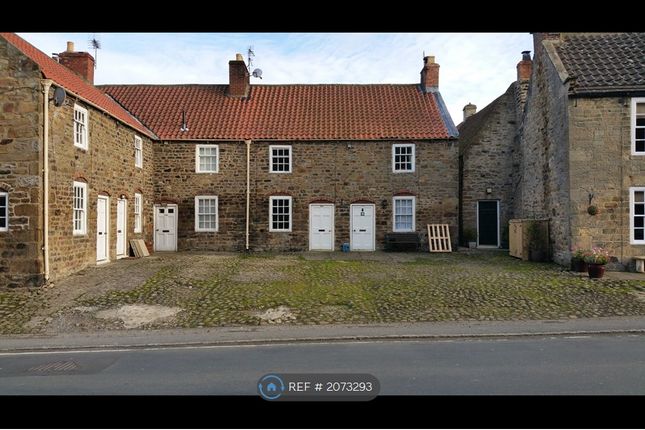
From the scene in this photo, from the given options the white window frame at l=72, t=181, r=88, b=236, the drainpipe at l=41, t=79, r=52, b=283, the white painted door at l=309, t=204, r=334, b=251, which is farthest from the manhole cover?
the white painted door at l=309, t=204, r=334, b=251

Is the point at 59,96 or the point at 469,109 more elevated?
the point at 469,109

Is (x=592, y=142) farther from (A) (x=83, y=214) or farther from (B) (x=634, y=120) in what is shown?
(A) (x=83, y=214)

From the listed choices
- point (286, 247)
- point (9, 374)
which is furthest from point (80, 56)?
point (9, 374)

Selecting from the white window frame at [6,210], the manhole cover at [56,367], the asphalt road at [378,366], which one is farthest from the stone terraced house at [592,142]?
the white window frame at [6,210]

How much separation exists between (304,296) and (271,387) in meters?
8.79

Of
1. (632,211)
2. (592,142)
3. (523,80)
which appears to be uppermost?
(523,80)

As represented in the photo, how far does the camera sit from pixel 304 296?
11.3m

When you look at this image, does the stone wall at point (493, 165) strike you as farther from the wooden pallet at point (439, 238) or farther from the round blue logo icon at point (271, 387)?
the round blue logo icon at point (271, 387)

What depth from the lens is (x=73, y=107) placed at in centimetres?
1405

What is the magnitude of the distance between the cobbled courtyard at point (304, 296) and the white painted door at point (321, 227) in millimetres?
5011

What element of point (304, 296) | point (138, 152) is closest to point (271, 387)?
point (304, 296)

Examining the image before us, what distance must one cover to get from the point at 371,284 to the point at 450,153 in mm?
10775

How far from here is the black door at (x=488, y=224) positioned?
916 inches

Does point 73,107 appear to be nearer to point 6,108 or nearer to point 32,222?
point 6,108
